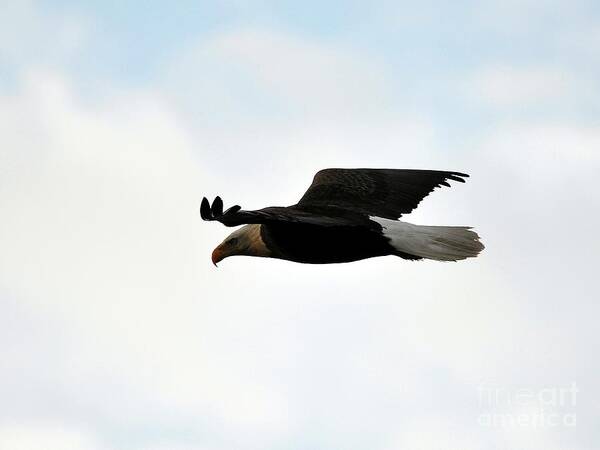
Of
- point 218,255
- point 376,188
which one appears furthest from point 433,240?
point 218,255

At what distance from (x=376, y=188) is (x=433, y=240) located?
1925mm

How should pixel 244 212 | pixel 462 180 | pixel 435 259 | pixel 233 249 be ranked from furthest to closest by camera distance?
pixel 462 180 → pixel 233 249 → pixel 435 259 → pixel 244 212

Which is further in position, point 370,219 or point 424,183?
point 424,183

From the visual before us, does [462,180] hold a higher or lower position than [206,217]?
higher

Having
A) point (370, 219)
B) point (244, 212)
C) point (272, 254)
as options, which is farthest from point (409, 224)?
point (244, 212)

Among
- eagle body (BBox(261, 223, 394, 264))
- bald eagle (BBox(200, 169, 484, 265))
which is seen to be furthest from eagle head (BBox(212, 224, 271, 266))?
eagle body (BBox(261, 223, 394, 264))

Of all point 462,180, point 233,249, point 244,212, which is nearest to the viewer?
point 244,212

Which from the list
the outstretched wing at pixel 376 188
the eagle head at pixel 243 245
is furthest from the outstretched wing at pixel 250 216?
the outstretched wing at pixel 376 188

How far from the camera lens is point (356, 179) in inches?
553

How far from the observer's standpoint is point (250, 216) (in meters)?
10.7

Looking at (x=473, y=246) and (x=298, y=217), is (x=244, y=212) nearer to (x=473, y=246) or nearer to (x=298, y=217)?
(x=298, y=217)

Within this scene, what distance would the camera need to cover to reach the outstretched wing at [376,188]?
13484mm

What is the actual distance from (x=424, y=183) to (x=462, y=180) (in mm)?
399

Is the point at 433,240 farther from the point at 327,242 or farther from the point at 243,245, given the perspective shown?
the point at 243,245
